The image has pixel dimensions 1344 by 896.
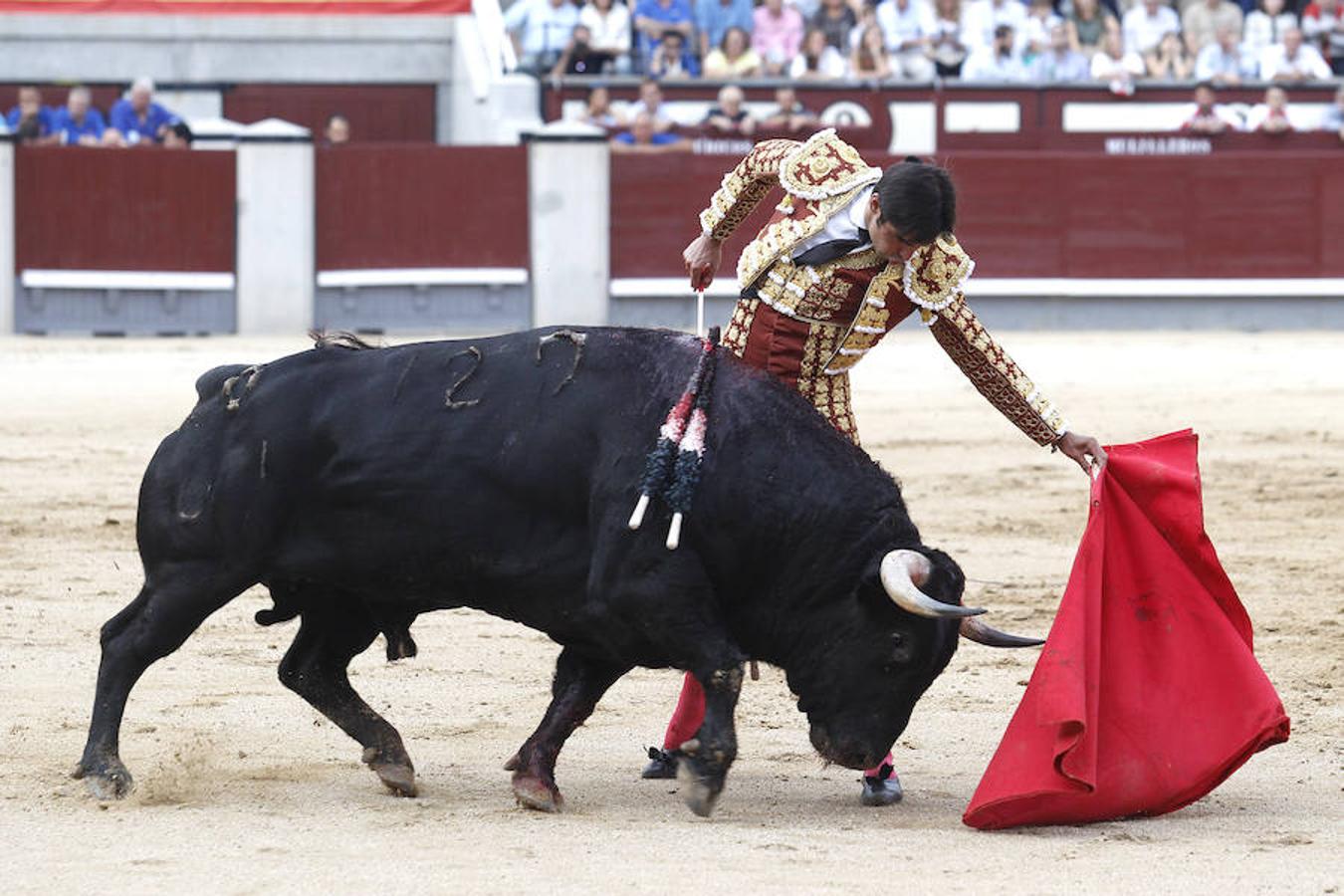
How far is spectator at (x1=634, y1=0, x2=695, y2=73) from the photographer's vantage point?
44.6ft

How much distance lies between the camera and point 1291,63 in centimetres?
1384

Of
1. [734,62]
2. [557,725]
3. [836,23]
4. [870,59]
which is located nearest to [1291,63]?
[870,59]

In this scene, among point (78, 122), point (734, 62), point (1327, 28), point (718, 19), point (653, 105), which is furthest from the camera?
point (1327, 28)

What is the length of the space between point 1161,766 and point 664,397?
954mm

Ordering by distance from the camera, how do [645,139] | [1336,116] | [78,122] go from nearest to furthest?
[78,122] → [645,139] → [1336,116]

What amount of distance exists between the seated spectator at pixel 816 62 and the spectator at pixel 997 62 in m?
0.72

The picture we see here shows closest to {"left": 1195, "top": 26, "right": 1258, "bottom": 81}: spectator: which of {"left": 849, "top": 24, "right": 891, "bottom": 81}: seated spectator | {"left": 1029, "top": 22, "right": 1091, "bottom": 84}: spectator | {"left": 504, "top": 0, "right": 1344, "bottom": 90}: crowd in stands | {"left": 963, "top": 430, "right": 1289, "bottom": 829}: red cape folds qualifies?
{"left": 504, "top": 0, "right": 1344, "bottom": 90}: crowd in stands

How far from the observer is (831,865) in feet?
10.9

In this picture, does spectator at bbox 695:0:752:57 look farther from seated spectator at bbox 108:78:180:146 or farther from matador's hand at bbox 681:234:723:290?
matador's hand at bbox 681:234:723:290

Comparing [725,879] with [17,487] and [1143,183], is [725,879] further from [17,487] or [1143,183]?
[1143,183]

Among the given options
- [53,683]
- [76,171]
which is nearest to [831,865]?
[53,683]

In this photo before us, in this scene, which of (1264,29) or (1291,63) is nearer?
(1291,63)

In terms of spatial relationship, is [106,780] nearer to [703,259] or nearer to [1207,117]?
[703,259]

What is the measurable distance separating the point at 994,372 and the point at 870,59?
33.0 ft
